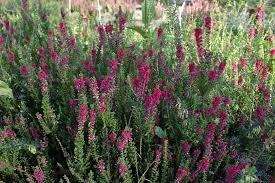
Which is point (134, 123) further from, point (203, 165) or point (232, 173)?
point (232, 173)

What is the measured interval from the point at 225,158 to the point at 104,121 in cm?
54

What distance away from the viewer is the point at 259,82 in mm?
2117

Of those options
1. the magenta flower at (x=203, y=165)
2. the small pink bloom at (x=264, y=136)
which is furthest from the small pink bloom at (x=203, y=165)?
the small pink bloom at (x=264, y=136)

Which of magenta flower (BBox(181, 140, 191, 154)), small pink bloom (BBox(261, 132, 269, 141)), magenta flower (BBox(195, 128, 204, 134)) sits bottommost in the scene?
small pink bloom (BBox(261, 132, 269, 141))

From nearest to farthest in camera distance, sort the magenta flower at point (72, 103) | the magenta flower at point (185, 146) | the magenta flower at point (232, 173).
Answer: the magenta flower at point (232, 173)
the magenta flower at point (185, 146)
the magenta flower at point (72, 103)

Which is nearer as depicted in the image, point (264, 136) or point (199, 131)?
point (199, 131)

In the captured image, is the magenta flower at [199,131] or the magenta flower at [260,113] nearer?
the magenta flower at [199,131]

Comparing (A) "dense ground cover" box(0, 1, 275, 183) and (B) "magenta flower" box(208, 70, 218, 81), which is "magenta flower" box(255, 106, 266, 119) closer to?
(A) "dense ground cover" box(0, 1, 275, 183)

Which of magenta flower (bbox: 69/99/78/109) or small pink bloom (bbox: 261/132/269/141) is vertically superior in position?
magenta flower (bbox: 69/99/78/109)

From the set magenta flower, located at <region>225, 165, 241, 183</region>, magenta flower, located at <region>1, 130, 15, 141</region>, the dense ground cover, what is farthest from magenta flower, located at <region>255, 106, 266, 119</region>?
magenta flower, located at <region>1, 130, 15, 141</region>

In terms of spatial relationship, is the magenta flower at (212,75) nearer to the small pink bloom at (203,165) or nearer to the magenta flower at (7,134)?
the small pink bloom at (203,165)

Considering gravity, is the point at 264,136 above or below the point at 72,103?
below

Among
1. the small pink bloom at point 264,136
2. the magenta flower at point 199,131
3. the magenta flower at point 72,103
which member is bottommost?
the small pink bloom at point 264,136

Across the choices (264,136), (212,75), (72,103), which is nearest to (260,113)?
(264,136)
